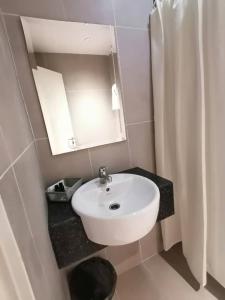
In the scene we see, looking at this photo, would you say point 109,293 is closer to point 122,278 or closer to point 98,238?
point 122,278

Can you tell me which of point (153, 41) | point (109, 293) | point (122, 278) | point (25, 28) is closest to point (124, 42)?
point (153, 41)

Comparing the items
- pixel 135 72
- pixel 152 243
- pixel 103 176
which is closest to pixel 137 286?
pixel 152 243

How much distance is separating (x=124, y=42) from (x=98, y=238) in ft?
3.71

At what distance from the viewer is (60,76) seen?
104 cm

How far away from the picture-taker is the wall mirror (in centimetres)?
97

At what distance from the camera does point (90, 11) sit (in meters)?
1.02

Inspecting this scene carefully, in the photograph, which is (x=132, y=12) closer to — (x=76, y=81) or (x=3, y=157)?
(x=76, y=81)

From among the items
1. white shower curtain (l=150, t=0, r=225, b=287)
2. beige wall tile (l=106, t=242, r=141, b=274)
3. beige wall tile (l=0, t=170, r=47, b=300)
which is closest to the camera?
beige wall tile (l=0, t=170, r=47, b=300)

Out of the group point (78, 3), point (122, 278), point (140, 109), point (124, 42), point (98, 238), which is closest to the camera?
point (98, 238)

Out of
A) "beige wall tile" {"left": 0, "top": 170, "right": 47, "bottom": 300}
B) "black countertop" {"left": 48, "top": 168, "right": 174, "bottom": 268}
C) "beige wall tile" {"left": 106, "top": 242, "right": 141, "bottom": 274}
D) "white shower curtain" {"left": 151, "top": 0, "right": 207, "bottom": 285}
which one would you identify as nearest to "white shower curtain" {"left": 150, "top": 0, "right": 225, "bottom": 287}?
"white shower curtain" {"left": 151, "top": 0, "right": 207, "bottom": 285}

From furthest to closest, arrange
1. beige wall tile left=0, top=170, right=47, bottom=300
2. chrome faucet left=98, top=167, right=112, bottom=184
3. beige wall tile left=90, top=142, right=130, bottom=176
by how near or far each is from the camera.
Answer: beige wall tile left=90, top=142, right=130, bottom=176 → chrome faucet left=98, top=167, right=112, bottom=184 → beige wall tile left=0, top=170, right=47, bottom=300

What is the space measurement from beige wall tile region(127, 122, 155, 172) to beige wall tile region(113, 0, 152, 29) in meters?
0.64

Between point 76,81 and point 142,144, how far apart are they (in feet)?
2.03

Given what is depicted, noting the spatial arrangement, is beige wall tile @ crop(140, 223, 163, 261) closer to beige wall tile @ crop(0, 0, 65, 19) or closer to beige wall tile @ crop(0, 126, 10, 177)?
beige wall tile @ crop(0, 126, 10, 177)
